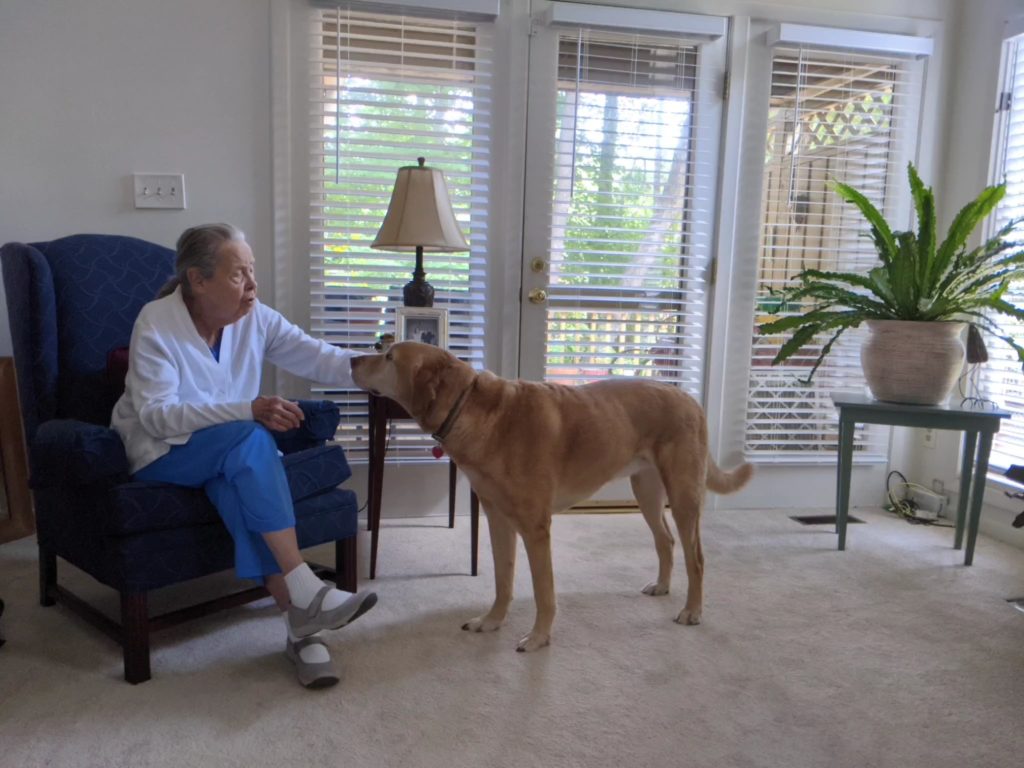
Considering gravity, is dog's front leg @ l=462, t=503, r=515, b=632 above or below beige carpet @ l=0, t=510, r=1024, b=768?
above

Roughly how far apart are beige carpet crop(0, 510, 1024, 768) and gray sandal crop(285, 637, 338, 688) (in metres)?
0.04

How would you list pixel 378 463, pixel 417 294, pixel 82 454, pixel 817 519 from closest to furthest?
pixel 82 454 → pixel 378 463 → pixel 417 294 → pixel 817 519

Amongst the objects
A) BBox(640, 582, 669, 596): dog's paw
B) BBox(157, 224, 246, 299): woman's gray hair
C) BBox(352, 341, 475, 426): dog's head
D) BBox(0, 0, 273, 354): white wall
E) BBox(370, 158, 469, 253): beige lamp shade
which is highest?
BBox(0, 0, 273, 354): white wall

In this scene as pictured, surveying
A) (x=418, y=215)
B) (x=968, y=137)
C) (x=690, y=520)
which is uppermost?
(x=968, y=137)

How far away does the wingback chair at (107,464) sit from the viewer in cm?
172

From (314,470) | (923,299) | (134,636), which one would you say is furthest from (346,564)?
(923,299)

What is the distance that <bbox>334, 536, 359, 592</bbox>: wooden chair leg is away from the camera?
2.15 metres

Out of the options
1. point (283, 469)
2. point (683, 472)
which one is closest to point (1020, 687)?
point (683, 472)

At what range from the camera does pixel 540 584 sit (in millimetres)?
1955

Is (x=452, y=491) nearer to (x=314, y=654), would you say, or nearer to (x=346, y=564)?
(x=346, y=564)

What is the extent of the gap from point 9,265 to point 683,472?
6.45 feet

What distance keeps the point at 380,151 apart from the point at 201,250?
1.25m

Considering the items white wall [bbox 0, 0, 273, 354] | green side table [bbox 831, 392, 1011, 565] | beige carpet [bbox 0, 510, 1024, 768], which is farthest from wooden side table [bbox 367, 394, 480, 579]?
green side table [bbox 831, 392, 1011, 565]

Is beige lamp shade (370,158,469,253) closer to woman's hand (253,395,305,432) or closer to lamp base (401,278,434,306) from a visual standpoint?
lamp base (401,278,434,306)
